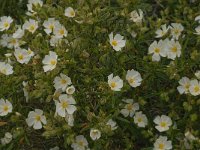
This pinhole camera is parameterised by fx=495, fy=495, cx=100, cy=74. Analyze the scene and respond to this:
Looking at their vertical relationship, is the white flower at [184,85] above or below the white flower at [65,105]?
above

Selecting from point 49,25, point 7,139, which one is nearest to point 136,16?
point 49,25

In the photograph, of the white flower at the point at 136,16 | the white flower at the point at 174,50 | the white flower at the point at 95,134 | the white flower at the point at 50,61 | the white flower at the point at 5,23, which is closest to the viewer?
the white flower at the point at 95,134

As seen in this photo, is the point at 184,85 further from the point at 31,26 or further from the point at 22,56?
the point at 31,26

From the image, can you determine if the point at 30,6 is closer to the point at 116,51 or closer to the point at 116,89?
the point at 116,51

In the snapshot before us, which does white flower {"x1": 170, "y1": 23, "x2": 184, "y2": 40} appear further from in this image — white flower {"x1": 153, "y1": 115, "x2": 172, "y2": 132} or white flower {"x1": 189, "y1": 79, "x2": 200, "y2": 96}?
white flower {"x1": 153, "y1": 115, "x2": 172, "y2": 132}

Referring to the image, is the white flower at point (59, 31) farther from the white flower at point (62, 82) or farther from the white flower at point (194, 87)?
the white flower at point (194, 87)

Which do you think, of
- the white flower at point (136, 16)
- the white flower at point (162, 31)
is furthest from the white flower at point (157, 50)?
the white flower at point (136, 16)

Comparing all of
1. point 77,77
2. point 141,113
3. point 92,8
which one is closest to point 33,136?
point 77,77
